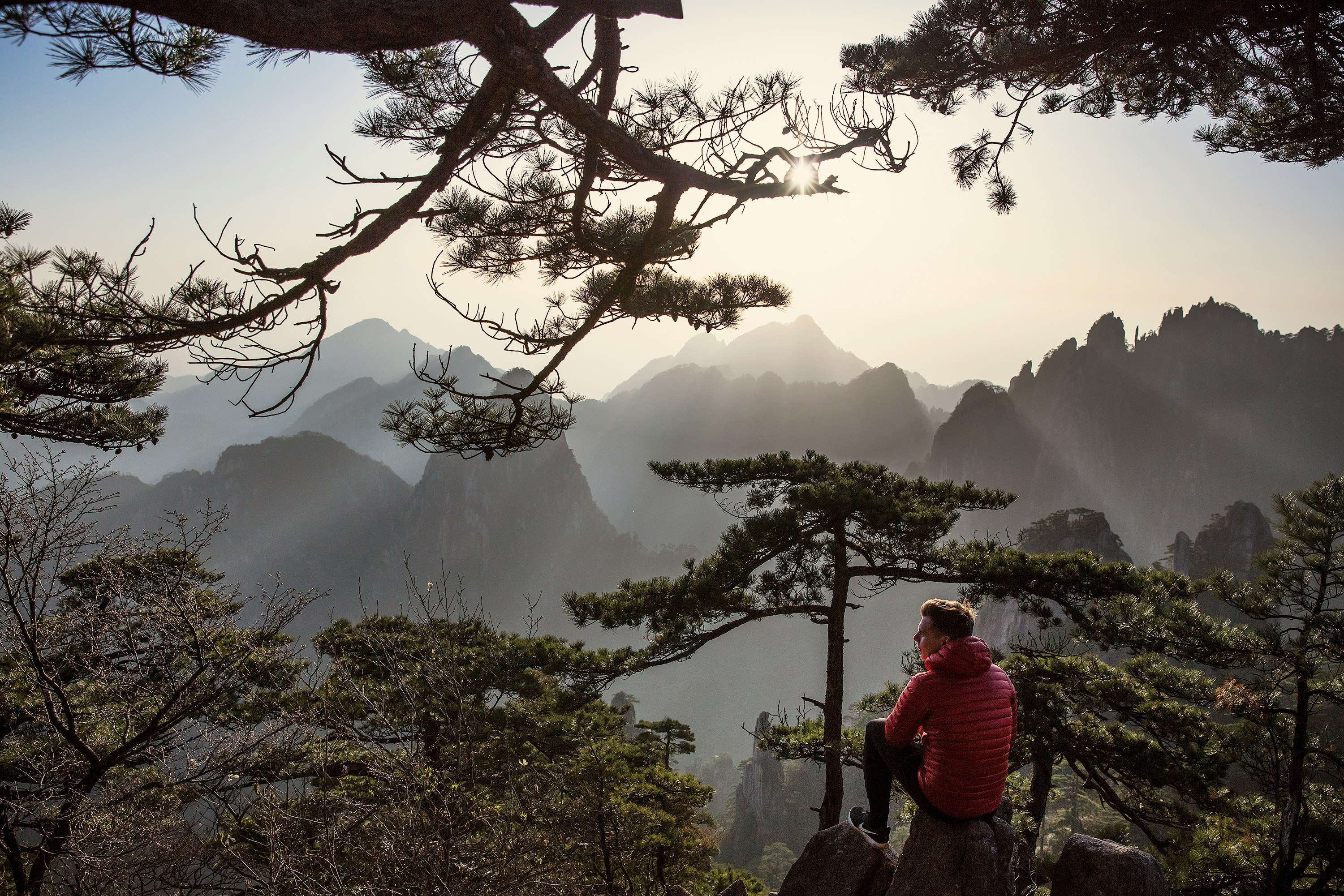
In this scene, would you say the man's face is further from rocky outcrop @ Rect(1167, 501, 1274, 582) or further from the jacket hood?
rocky outcrop @ Rect(1167, 501, 1274, 582)

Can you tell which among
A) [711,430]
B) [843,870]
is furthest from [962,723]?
[711,430]

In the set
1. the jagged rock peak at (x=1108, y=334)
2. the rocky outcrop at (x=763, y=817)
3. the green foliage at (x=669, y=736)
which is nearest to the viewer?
the green foliage at (x=669, y=736)

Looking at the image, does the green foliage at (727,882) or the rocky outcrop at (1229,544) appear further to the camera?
the rocky outcrop at (1229,544)

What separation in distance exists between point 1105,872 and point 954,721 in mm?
1556

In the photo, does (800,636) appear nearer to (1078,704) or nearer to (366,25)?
(1078,704)

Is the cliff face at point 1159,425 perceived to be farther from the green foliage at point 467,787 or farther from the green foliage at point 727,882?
the green foliage at point 467,787

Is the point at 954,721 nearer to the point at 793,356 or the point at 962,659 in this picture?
the point at 962,659

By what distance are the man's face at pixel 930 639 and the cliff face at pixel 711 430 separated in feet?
152

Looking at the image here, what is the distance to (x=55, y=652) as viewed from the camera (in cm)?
661

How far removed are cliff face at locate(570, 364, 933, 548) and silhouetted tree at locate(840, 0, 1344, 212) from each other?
45.0m

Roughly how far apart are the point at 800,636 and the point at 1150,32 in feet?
244

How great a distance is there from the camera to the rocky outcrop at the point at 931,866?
2834 mm

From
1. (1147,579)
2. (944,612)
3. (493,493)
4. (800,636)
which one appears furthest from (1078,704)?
(493,493)

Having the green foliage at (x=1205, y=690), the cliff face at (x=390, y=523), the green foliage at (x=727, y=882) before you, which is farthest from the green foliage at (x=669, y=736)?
the cliff face at (x=390, y=523)
